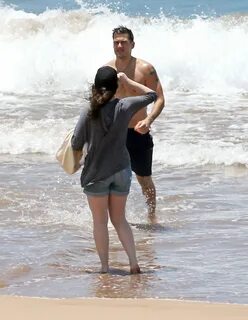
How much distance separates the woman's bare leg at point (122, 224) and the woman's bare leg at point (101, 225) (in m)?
0.05

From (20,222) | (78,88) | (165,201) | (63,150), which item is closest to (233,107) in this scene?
(78,88)

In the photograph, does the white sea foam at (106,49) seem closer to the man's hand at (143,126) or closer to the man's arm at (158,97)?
the man's arm at (158,97)

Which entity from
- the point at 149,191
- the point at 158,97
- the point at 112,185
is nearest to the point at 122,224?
the point at 112,185

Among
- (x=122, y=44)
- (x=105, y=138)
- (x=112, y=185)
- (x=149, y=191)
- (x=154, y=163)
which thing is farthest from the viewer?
(x=154, y=163)

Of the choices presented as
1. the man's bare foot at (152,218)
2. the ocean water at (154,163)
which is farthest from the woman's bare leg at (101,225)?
the man's bare foot at (152,218)

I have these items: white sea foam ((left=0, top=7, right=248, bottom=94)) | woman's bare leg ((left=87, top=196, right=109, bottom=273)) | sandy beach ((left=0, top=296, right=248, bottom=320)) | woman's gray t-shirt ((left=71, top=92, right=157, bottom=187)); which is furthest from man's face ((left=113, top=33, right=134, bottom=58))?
white sea foam ((left=0, top=7, right=248, bottom=94))

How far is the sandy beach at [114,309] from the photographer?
207 inches

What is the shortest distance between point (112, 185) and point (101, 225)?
0.97 ft

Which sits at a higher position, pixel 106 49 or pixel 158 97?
pixel 158 97

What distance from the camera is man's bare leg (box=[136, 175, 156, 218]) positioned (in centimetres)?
842

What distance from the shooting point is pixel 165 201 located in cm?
920

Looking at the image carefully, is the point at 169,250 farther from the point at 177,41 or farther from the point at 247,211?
the point at 177,41

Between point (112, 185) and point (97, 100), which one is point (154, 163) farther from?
point (97, 100)

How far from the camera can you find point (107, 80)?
249 inches
